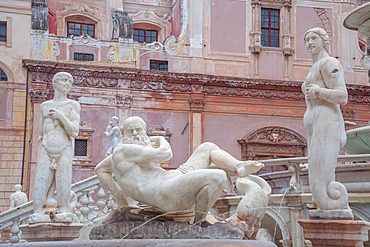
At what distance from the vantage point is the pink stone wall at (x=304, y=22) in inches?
863

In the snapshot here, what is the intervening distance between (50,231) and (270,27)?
684 inches

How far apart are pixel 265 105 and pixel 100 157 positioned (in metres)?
6.80

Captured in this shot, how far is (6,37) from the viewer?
1916 cm

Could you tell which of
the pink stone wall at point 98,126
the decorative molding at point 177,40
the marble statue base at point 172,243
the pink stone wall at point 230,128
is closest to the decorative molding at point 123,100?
the pink stone wall at point 98,126

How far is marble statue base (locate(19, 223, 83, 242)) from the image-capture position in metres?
6.34

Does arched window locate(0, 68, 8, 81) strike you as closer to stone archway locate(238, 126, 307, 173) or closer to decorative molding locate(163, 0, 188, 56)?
decorative molding locate(163, 0, 188, 56)

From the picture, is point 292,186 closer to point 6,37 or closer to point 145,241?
point 145,241

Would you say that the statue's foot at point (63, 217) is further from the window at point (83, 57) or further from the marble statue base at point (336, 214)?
the window at point (83, 57)

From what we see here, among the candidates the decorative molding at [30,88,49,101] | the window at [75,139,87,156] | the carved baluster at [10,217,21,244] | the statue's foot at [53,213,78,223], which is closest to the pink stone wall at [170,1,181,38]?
the window at [75,139,87,156]

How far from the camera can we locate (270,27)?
2205 centimetres

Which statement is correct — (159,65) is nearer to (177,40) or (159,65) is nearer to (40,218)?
(177,40)

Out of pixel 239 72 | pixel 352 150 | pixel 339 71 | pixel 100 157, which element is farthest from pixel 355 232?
pixel 239 72

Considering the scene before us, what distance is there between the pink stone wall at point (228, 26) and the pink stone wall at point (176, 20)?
4.56ft

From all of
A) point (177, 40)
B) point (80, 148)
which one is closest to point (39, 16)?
point (80, 148)
